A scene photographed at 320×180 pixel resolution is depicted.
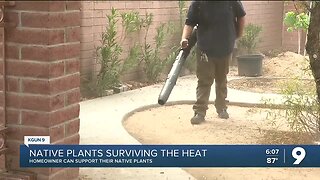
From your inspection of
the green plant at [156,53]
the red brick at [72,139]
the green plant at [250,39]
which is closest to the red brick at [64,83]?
the red brick at [72,139]

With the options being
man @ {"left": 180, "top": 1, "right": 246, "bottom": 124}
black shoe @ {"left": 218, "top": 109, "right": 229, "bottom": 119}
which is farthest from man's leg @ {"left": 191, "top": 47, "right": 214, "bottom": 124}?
black shoe @ {"left": 218, "top": 109, "right": 229, "bottom": 119}

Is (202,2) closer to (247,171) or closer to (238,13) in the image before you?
(238,13)

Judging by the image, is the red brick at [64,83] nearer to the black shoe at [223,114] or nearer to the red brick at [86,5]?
the red brick at [86,5]

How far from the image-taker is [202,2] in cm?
221

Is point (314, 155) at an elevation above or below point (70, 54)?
below

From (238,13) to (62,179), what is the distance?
1012 millimetres

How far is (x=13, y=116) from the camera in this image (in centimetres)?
245

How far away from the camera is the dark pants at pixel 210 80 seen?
2429 millimetres

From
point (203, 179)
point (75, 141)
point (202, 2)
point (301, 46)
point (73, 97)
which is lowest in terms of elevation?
point (203, 179)

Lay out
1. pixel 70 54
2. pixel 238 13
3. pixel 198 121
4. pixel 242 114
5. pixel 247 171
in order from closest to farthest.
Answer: pixel 238 13, pixel 70 54, pixel 247 171, pixel 198 121, pixel 242 114

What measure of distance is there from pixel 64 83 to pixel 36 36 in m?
0.23

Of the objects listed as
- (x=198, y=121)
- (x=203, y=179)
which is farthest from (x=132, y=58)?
(x=203, y=179)

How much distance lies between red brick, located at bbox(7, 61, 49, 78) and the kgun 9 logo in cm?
99

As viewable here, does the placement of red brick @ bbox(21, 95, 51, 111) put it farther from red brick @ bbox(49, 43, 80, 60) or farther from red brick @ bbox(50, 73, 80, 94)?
red brick @ bbox(49, 43, 80, 60)
